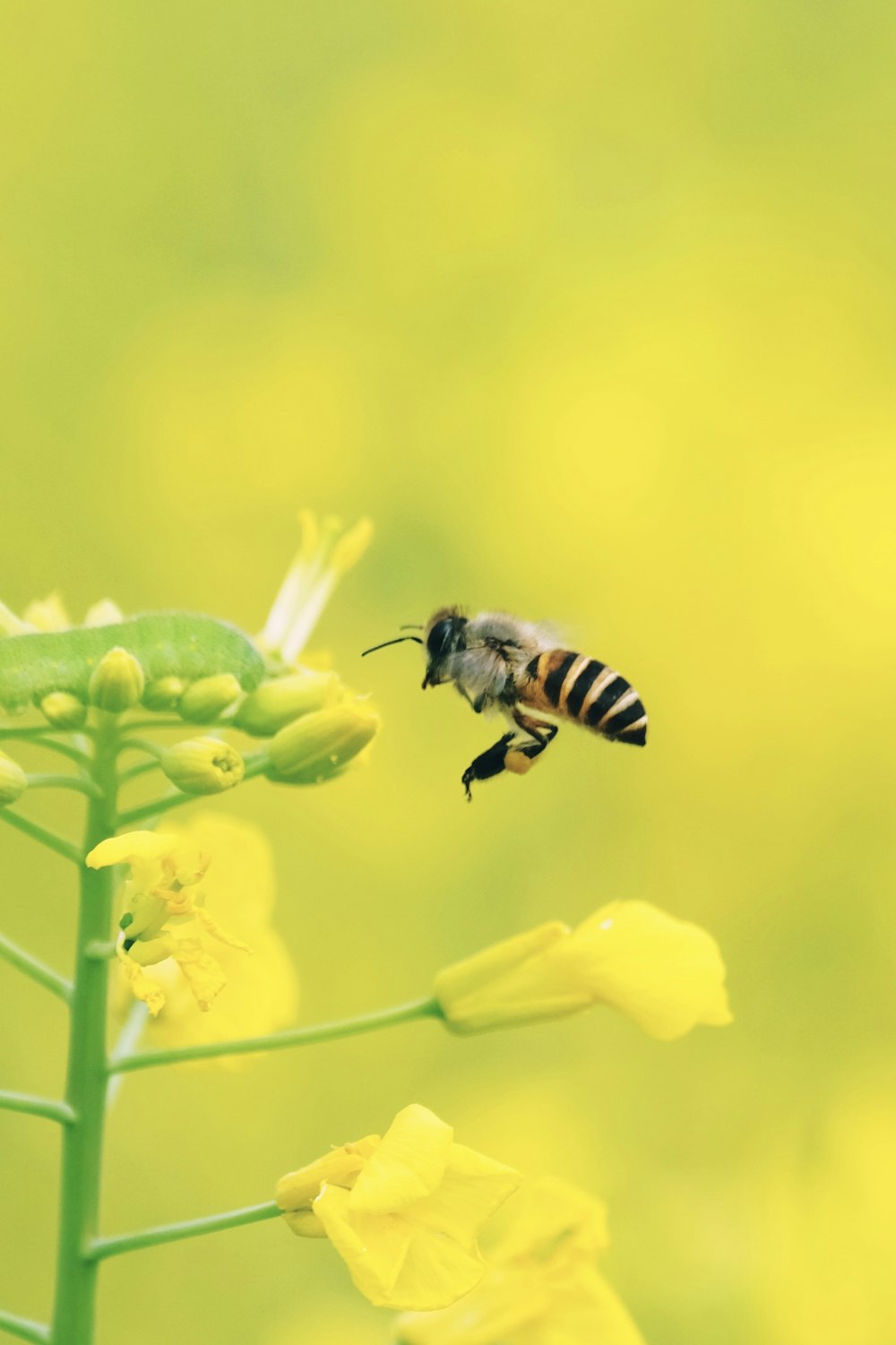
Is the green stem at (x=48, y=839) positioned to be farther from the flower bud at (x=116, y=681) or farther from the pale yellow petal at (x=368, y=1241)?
the pale yellow petal at (x=368, y=1241)

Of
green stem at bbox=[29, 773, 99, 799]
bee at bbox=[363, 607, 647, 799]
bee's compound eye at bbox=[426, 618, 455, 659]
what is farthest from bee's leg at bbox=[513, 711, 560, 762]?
green stem at bbox=[29, 773, 99, 799]

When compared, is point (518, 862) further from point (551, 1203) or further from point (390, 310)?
point (551, 1203)

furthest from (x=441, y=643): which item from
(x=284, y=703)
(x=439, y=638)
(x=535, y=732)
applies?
(x=284, y=703)

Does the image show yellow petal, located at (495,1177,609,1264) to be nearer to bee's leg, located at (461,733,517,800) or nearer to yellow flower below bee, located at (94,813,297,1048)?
yellow flower below bee, located at (94,813,297,1048)

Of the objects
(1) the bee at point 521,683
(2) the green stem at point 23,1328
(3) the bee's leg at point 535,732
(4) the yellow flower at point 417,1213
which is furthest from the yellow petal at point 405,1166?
(3) the bee's leg at point 535,732

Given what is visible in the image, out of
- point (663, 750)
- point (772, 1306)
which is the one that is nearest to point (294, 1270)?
point (772, 1306)
